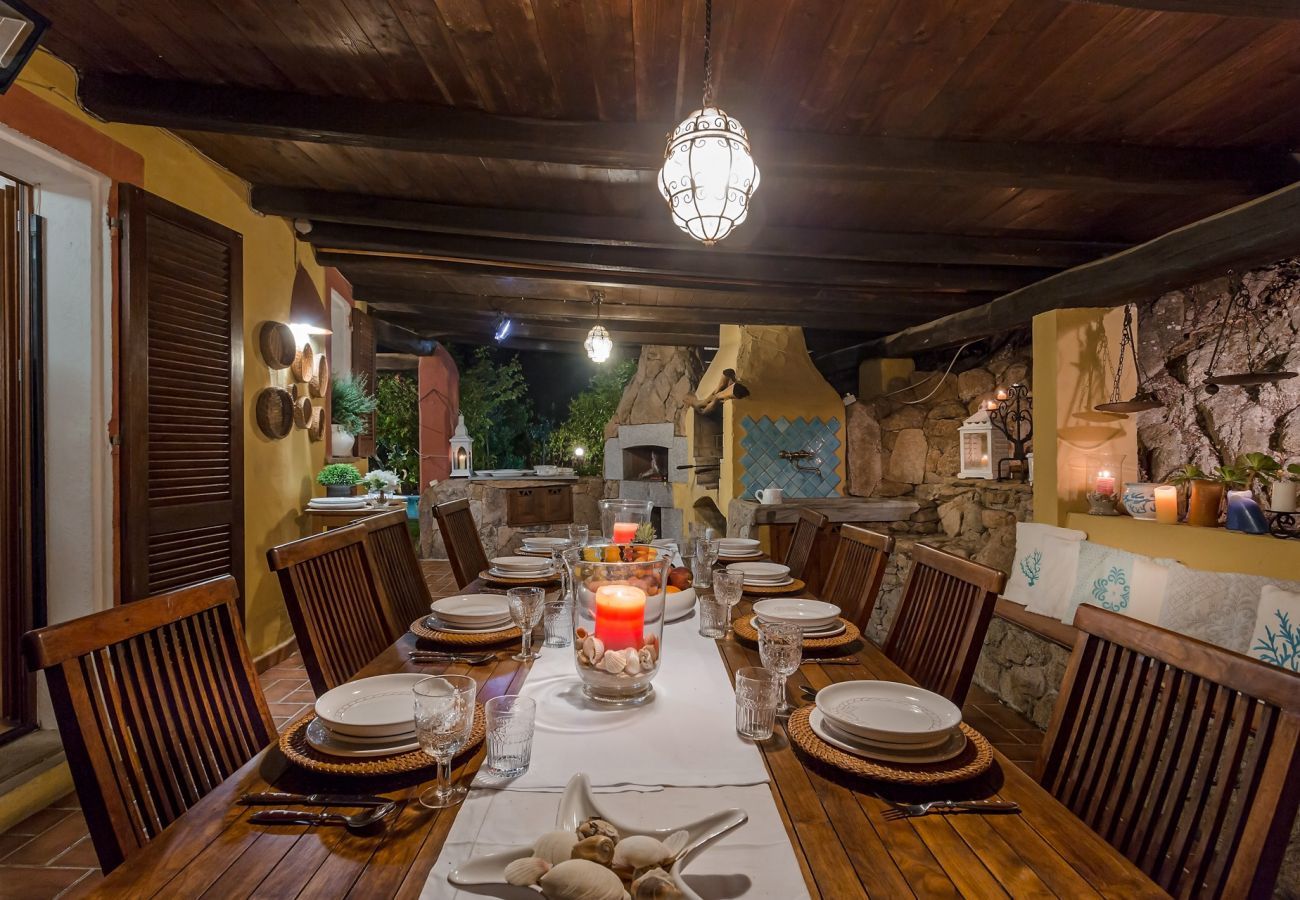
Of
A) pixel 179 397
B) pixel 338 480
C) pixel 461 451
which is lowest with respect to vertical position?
pixel 338 480

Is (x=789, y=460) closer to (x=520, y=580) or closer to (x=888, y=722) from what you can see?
(x=520, y=580)

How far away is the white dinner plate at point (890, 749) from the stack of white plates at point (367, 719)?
0.59 meters

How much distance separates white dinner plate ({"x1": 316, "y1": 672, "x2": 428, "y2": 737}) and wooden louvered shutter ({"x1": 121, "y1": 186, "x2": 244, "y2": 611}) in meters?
1.80

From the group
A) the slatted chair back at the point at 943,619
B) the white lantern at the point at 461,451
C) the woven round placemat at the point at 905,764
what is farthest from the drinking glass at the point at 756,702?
the white lantern at the point at 461,451

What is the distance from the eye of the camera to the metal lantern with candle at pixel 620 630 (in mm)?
1103

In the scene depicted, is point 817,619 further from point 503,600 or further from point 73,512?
point 73,512

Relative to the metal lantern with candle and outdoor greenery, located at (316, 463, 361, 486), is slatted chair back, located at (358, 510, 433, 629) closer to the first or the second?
the metal lantern with candle

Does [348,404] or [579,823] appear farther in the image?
[348,404]

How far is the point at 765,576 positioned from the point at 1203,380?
2.45 m

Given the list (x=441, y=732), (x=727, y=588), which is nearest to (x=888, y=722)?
(x=727, y=588)

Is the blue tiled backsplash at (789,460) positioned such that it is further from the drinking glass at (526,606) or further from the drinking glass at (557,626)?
the drinking glass at (526,606)

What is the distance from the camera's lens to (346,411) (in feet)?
13.7

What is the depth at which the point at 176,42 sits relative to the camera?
187 cm

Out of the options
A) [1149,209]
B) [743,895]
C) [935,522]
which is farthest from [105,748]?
[935,522]
